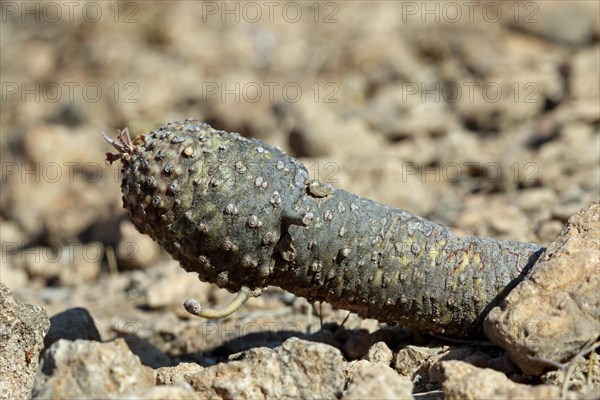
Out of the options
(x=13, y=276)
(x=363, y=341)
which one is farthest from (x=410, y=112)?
(x=363, y=341)

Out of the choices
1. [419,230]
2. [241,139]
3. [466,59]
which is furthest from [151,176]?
[466,59]

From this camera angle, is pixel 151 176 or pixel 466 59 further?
pixel 466 59

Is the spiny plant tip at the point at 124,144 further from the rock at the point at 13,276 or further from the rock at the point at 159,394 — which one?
the rock at the point at 13,276

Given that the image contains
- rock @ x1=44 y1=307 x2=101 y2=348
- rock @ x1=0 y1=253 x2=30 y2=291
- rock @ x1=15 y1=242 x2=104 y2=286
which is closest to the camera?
rock @ x1=44 y1=307 x2=101 y2=348

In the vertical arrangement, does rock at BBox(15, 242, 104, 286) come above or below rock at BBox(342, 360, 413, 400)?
below

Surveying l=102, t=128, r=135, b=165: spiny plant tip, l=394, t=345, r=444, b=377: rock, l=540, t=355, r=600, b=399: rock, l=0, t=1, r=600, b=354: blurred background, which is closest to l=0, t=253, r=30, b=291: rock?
l=0, t=1, r=600, b=354: blurred background

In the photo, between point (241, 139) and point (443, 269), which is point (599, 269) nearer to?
point (443, 269)

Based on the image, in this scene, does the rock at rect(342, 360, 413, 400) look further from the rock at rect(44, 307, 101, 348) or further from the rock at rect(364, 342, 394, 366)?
the rock at rect(44, 307, 101, 348)

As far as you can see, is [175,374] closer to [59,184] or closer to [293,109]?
[293,109]
